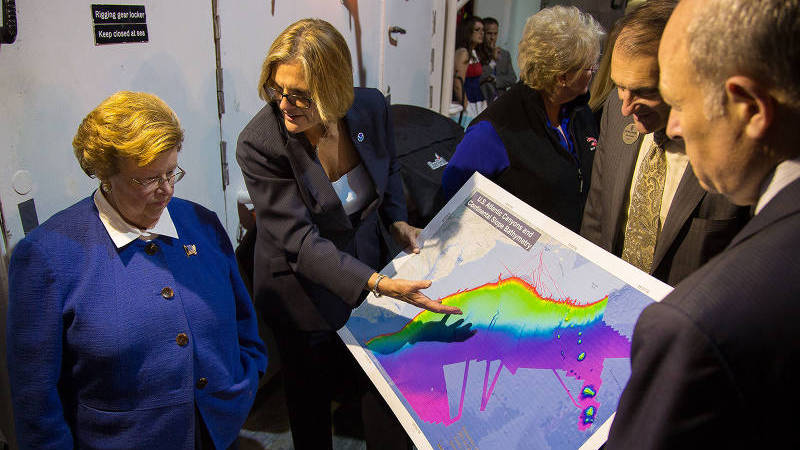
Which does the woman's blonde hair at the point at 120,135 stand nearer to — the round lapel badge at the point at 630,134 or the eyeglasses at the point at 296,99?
the eyeglasses at the point at 296,99

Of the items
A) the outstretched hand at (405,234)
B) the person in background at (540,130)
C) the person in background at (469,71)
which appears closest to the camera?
the outstretched hand at (405,234)

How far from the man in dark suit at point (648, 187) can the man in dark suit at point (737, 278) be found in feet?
2.38

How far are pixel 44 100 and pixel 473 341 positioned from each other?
1483 mm

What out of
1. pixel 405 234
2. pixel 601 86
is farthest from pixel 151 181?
pixel 601 86

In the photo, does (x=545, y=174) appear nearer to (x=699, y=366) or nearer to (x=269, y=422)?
(x=699, y=366)

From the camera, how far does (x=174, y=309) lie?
1462 mm

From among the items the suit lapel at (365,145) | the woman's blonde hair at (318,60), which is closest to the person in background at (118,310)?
the woman's blonde hair at (318,60)

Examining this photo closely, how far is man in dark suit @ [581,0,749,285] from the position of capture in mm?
1446

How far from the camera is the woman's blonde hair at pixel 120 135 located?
4.54 ft

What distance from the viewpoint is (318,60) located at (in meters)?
1.71

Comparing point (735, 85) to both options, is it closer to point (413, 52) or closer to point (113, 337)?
point (113, 337)

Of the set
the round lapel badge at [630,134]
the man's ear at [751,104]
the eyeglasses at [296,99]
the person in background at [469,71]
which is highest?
the man's ear at [751,104]

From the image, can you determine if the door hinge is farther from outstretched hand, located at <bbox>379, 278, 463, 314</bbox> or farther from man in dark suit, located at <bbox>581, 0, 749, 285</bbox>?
man in dark suit, located at <bbox>581, 0, 749, 285</bbox>

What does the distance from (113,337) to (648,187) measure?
1496 mm
